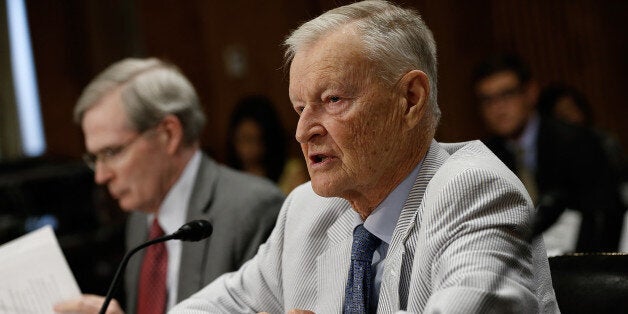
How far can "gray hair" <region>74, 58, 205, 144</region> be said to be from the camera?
289 centimetres

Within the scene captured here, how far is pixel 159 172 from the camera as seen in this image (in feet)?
9.50

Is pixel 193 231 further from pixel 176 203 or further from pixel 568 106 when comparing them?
pixel 568 106

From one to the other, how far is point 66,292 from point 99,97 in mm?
769

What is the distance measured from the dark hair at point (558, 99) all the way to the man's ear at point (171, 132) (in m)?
2.97

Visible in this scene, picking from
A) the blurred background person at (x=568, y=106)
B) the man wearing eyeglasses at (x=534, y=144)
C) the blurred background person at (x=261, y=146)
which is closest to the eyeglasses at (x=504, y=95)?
the man wearing eyeglasses at (x=534, y=144)

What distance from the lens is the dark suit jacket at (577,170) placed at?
3.44 meters

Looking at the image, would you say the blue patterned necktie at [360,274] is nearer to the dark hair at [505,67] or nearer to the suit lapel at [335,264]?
the suit lapel at [335,264]

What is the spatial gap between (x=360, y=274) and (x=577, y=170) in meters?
2.77

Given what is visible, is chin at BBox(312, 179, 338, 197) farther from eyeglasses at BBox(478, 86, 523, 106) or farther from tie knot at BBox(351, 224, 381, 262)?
eyeglasses at BBox(478, 86, 523, 106)

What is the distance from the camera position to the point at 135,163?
2.87 metres

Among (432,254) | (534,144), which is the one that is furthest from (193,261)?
(534,144)

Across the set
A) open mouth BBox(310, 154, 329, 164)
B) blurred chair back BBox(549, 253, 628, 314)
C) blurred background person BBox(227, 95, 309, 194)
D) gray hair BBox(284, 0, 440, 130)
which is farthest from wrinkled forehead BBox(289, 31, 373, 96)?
blurred background person BBox(227, 95, 309, 194)

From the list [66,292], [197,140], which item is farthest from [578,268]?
[197,140]

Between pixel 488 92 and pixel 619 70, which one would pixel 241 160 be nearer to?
pixel 488 92
